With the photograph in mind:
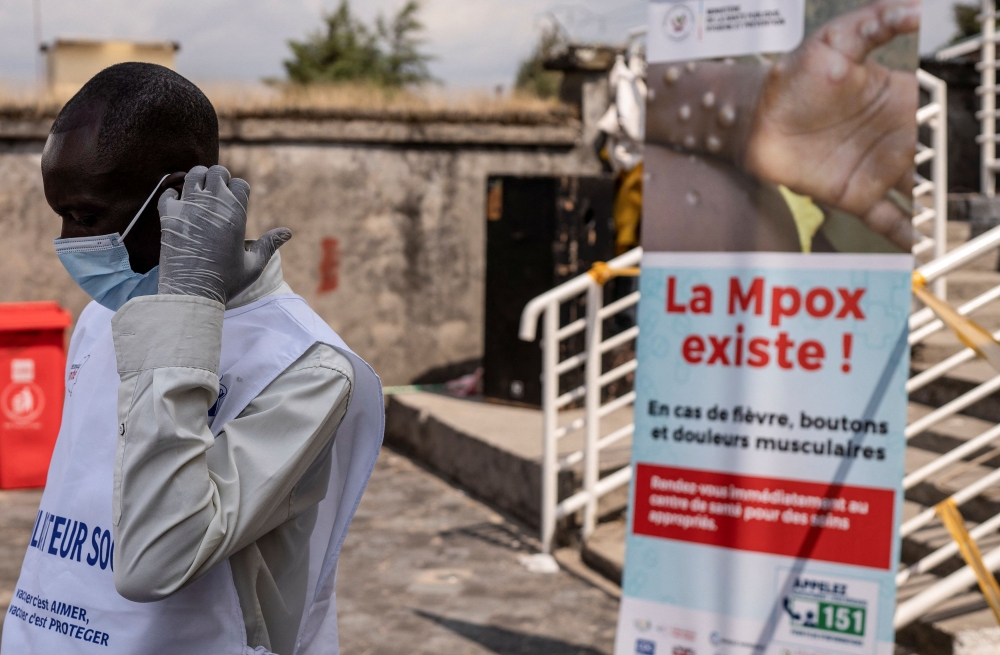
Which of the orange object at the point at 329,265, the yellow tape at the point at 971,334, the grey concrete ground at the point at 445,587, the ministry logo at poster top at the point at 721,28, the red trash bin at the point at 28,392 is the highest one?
the ministry logo at poster top at the point at 721,28

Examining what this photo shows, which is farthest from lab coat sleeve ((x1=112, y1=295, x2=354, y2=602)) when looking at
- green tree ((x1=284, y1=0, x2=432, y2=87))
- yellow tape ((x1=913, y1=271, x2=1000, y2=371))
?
green tree ((x1=284, y1=0, x2=432, y2=87))

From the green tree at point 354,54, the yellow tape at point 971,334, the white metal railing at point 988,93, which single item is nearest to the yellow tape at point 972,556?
the yellow tape at point 971,334

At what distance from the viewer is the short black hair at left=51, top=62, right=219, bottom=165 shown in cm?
132

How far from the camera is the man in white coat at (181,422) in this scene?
117cm

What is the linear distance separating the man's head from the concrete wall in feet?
21.8

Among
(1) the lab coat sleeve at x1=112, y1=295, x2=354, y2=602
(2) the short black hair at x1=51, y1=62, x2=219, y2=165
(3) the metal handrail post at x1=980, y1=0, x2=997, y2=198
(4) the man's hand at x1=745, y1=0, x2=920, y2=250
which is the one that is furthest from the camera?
(3) the metal handrail post at x1=980, y1=0, x2=997, y2=198

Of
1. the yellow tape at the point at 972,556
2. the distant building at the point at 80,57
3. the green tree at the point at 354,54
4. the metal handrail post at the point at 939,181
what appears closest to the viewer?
the yellow tape at the point at 972,556

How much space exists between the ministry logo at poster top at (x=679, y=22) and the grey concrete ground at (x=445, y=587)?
7.76ft

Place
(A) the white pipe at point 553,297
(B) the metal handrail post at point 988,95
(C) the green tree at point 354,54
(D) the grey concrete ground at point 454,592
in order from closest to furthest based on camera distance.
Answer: (D) the grey concrete ground at point 454,592, (A) the white pipe at point 553,297, (B) the metal handrail post at point 988,95, (C) the green tree at point 354,54

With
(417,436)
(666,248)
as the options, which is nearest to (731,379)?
(666,248)

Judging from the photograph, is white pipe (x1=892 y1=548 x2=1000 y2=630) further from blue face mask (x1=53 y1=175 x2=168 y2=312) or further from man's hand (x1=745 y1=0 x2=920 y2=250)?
blue face mask (x1=53 y1=175 x2=168 y2=312)

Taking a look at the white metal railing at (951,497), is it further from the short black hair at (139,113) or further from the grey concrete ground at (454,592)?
the short black hair at (139,113)

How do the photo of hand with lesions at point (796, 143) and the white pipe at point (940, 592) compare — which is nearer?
the photo of hand with lesions at point (796, 143)

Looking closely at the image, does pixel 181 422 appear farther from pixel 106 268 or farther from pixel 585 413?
pixel 585 413
